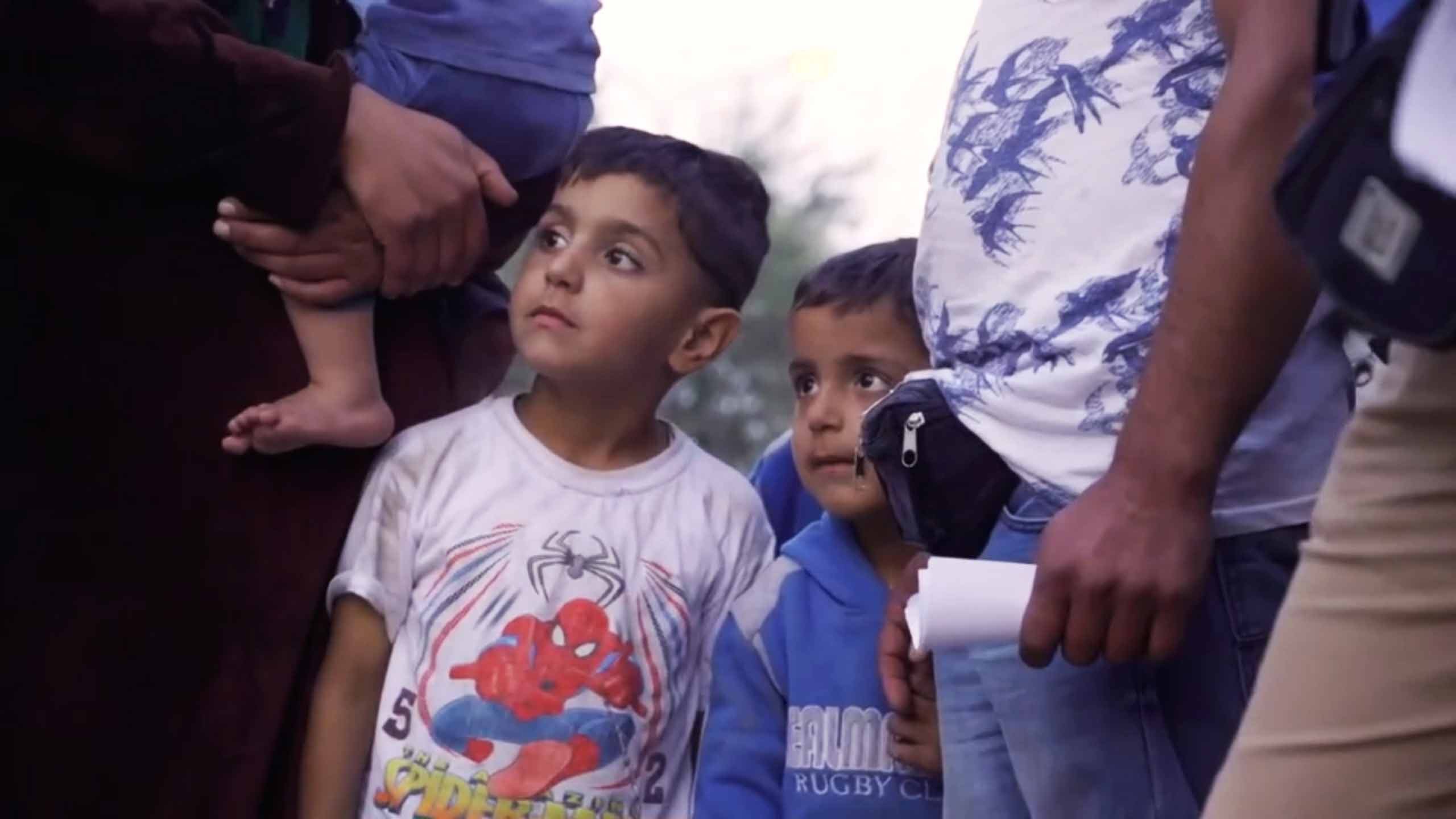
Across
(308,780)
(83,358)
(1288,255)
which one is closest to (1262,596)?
(1288,255)

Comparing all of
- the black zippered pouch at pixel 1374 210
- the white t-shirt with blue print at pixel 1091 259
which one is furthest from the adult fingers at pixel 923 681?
the black zippered pouch at pixel 1374 210

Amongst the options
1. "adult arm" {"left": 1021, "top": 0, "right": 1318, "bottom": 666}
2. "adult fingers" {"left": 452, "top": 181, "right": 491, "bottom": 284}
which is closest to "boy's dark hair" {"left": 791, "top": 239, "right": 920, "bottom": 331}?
"adult fingers" {"left": 452, "top": 181, "right": 491, "bottom": 284}

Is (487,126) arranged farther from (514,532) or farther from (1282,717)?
(1282,717)

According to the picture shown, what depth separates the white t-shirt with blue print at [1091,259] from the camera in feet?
5.01

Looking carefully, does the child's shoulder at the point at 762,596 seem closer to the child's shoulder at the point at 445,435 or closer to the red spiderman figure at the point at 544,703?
the red spiderman figure at the point at 544,703

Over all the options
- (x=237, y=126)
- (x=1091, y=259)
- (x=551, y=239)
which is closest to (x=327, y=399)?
(x=237, y=126)

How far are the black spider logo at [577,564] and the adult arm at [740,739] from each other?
19 centimetres

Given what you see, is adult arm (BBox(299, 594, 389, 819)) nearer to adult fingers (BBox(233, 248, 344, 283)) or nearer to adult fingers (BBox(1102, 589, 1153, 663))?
adult fingers (BBox(233, 248, 344, 283))

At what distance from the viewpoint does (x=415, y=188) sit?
6.06ft

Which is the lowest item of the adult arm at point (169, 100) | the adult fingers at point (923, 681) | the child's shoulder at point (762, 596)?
the child's shoulder at point (762, 596)

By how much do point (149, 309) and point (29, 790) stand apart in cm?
46

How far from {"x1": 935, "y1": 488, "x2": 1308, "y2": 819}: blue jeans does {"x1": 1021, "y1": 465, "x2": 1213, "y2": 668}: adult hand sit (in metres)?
0.08

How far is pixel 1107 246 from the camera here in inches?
61.3

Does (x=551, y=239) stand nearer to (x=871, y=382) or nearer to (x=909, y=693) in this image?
(x=871, y=382)
